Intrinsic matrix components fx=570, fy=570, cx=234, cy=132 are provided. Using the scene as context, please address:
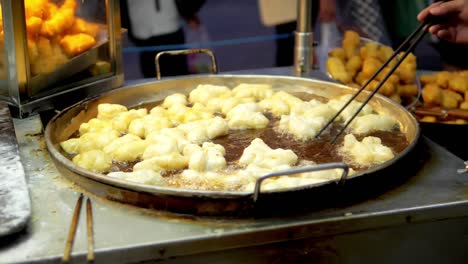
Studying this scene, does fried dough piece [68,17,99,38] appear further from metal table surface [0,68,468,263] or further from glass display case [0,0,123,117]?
metal table surface [0,68,468,263]

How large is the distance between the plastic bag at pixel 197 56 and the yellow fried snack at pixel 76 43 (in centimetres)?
199

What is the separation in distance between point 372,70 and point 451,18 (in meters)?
0.61

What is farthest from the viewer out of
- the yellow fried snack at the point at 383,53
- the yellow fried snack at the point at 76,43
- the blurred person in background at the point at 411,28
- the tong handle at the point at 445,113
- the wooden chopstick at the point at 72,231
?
the blurred person in background at the point at 411,28

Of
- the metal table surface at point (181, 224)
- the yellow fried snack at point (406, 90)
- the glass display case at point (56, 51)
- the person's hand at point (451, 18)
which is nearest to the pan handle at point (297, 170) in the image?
the metal table surface at point (181, 224)

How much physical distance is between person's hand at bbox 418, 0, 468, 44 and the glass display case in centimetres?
130

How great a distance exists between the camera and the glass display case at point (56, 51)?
6.91 ft

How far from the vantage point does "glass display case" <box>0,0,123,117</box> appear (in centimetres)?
211

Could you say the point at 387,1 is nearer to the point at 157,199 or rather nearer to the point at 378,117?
the point at 378,117

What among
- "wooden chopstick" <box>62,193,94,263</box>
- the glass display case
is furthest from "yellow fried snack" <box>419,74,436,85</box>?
"wooden chopstick" <box>62,193,94,263</box>

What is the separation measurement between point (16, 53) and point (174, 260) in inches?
44.4

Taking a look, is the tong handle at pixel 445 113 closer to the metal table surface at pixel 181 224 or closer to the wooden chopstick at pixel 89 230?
the metal table surface at pixel 181 224

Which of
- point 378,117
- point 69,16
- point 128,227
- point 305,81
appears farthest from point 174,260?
point 305,81

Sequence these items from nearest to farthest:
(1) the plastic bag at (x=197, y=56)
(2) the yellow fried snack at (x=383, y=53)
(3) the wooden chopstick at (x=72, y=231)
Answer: (3) the wooden chopstick at (x=72, y=231)
(2) the yellow fried snack at (x=383, y=53)
(1) the plastic bag at (x=197, y=56)

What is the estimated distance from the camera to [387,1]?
426cm
